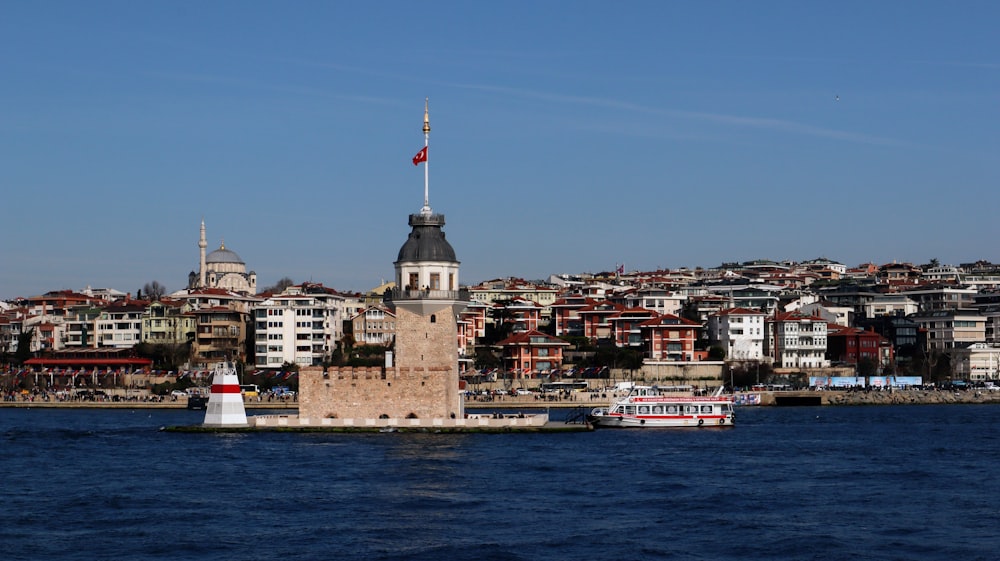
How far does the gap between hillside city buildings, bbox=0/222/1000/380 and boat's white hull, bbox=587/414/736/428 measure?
42469 millimetres

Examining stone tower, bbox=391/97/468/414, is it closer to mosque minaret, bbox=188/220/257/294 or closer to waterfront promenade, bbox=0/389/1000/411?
waterfront promenade, bbox=0/389/1000/411

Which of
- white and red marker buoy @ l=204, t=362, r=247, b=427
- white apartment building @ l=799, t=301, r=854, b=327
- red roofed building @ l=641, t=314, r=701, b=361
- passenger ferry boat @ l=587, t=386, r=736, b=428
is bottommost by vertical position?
passenger ferry boat @ l=587, t=386, r=736, b=428

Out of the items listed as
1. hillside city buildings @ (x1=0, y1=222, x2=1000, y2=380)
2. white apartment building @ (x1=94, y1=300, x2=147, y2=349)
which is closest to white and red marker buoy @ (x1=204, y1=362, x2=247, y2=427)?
hillside city buildings @ (x1=0, y1=222, x2=1000, y2=380)

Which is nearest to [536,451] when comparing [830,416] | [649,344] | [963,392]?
[830,416]

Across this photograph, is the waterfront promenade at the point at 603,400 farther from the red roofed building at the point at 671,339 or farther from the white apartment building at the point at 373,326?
the white apartment building at the point at 373,326

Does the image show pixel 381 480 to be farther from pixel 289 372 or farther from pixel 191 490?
pixel 289 372

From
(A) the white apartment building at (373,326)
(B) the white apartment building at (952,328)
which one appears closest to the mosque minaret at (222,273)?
(A) the white apartment building at (373,326)

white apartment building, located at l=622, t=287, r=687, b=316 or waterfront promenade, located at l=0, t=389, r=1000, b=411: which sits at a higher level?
white apartment building, located at l=622, t=287, r=687, b=316

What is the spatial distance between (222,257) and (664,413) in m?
96.8

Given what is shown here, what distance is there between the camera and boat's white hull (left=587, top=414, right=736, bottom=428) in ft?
184

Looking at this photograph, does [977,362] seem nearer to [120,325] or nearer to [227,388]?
[120,325]

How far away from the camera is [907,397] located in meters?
87.3

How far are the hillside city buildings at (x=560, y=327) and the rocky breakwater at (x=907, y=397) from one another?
15.0m

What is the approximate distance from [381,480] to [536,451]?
8653 millimetres
